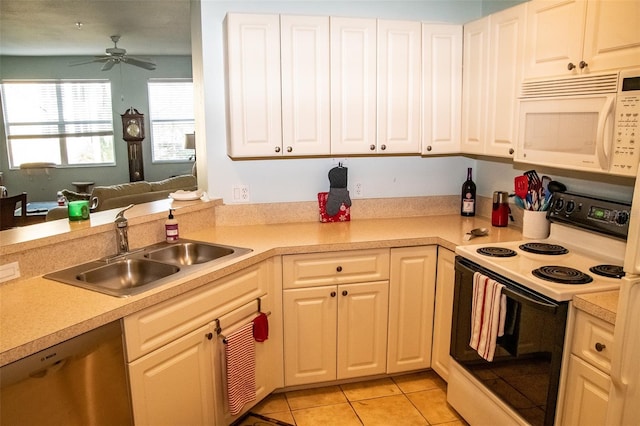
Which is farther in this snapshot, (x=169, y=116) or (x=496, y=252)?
(x=169, y=116)

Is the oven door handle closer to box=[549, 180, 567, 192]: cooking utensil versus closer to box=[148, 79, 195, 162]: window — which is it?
box=[549, 180, 567, 192]: cooking utensil

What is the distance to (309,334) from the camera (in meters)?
2.71

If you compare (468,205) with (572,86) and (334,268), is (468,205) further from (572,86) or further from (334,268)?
(572,86)

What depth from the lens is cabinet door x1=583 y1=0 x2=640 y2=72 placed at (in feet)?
6.09

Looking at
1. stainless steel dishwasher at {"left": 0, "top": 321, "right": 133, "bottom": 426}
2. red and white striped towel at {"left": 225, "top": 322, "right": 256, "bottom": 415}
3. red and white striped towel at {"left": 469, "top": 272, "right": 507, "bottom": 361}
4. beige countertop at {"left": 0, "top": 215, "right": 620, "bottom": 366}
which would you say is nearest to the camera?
stainless steel dishwasher at {"left": 0, "top": 321, "right": 133, "bottom": 426}

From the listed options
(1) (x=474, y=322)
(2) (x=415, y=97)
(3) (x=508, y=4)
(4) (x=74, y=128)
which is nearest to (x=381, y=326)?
(1) (x=474, y=322)

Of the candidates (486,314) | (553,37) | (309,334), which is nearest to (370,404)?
(309,334)

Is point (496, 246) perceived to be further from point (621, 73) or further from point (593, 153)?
point (621, 73)

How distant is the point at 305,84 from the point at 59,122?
286 inches

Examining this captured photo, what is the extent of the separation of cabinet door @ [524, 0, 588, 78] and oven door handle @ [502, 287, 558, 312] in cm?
101

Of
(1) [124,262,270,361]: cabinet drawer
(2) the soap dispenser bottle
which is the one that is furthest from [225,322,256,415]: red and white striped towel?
(2) the soap dispenser bottle

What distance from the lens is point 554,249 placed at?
7.83ft

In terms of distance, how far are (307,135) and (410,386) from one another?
63.6 inches

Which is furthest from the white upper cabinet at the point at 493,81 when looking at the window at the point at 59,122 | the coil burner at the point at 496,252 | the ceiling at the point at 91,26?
the window at the point at 59,122
